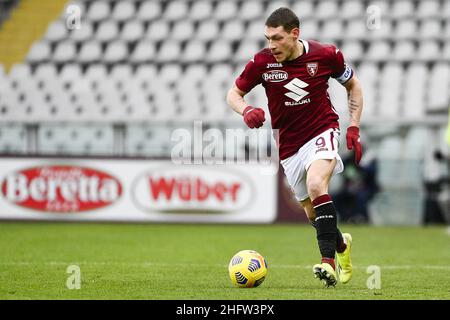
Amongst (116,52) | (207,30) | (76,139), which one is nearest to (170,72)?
(116,52)

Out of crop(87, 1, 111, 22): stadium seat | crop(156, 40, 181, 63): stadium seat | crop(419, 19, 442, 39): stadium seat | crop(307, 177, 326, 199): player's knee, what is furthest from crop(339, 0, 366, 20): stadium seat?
crop(307, 177, 326, 199): player's knee

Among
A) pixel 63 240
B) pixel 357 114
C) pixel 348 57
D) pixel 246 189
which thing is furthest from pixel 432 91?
pixel 357 114

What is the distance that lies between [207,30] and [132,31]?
6.37 ft

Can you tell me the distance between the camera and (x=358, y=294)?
739cm

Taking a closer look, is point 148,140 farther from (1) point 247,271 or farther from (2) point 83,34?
(1) point 247,271

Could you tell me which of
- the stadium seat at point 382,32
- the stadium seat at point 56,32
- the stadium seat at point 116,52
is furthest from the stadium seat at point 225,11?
the stadium seat at point 56,32

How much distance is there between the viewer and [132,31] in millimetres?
23938

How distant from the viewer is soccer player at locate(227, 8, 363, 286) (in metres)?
8.07

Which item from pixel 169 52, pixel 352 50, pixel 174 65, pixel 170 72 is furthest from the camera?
pixel 169 52

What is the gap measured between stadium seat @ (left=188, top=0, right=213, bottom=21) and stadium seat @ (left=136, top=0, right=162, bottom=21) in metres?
0.89

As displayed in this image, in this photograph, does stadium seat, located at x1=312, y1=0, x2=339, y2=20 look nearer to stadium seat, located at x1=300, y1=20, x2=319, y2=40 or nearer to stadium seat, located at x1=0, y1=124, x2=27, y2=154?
stadium seat, located at x1=300, y1=20, x2=319, y2=40

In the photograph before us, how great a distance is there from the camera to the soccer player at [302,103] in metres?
8.07

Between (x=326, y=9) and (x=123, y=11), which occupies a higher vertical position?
(x=123, y=11)

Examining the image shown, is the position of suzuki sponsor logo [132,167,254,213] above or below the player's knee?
below
